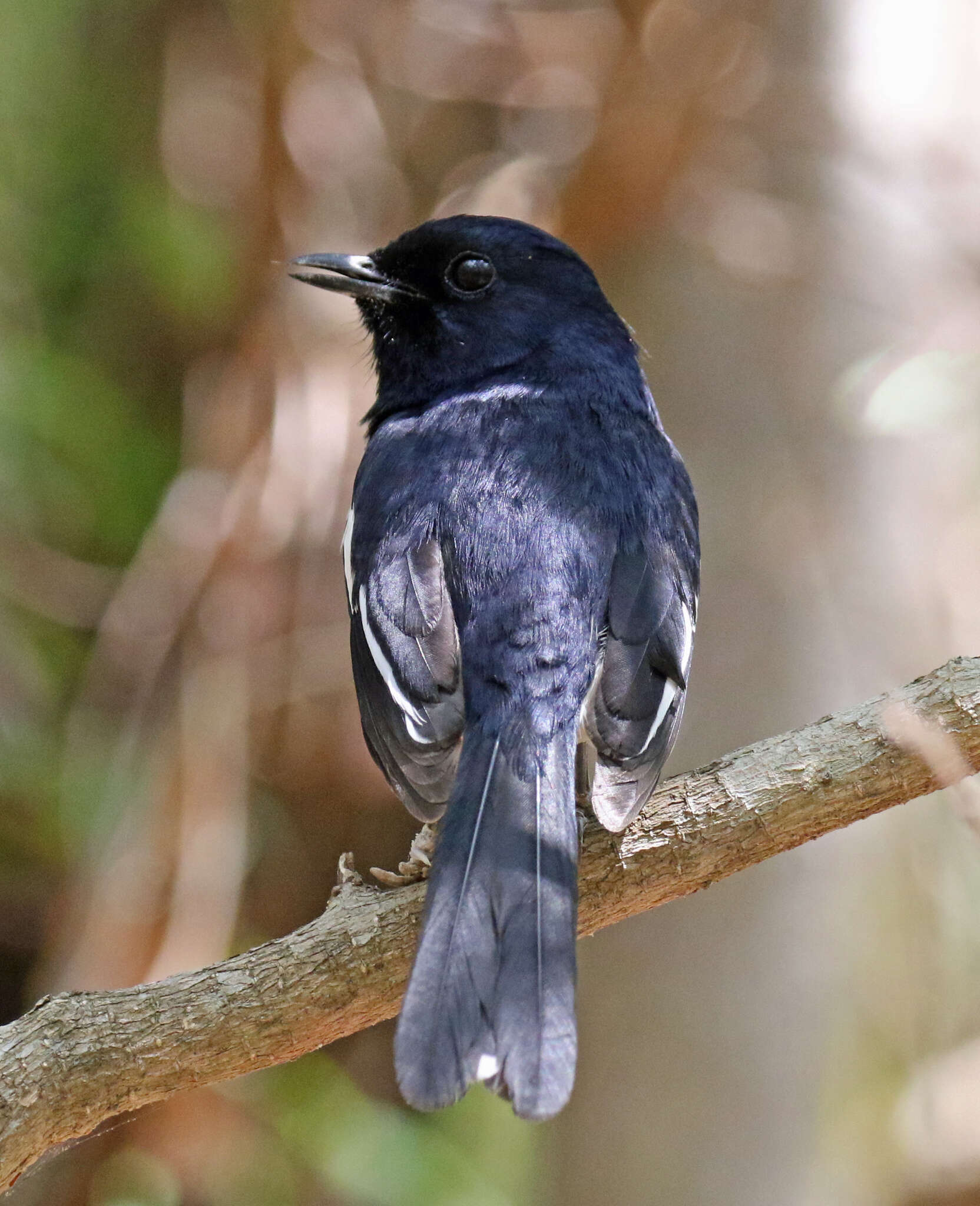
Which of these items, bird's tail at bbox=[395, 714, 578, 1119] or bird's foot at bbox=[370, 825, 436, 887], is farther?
bird's foot at bbox=[370, 825, 436, 887]

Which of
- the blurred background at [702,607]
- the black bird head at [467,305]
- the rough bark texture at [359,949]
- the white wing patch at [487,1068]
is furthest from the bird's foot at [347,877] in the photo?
the blurred background at [702,607]

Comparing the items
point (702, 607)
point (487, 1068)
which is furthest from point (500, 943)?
point (702, 607)

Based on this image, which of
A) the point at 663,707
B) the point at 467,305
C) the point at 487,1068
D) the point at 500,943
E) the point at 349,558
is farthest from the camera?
the point at 467,305

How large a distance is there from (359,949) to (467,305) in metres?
1.41

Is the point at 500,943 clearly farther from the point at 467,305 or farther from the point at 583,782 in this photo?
the point at 467,305

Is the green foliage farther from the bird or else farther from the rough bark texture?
the bird

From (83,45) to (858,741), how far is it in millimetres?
4190

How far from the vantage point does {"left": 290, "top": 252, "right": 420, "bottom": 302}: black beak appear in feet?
9.36

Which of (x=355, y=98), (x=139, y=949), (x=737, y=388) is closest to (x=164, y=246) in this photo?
(x=355, y=98)

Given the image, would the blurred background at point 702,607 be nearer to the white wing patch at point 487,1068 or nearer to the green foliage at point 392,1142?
the green foliage at point 392,1142

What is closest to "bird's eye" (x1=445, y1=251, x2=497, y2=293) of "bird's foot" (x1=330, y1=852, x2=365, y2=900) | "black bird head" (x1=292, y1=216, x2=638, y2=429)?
"black bird head" (x1=292, y1=216, x2=638, y2=429)

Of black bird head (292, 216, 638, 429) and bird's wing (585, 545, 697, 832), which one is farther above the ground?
black bird head (292, 216, 638, 429)

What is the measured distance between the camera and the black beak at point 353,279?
9.36 feet

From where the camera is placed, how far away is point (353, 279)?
2891 mm
